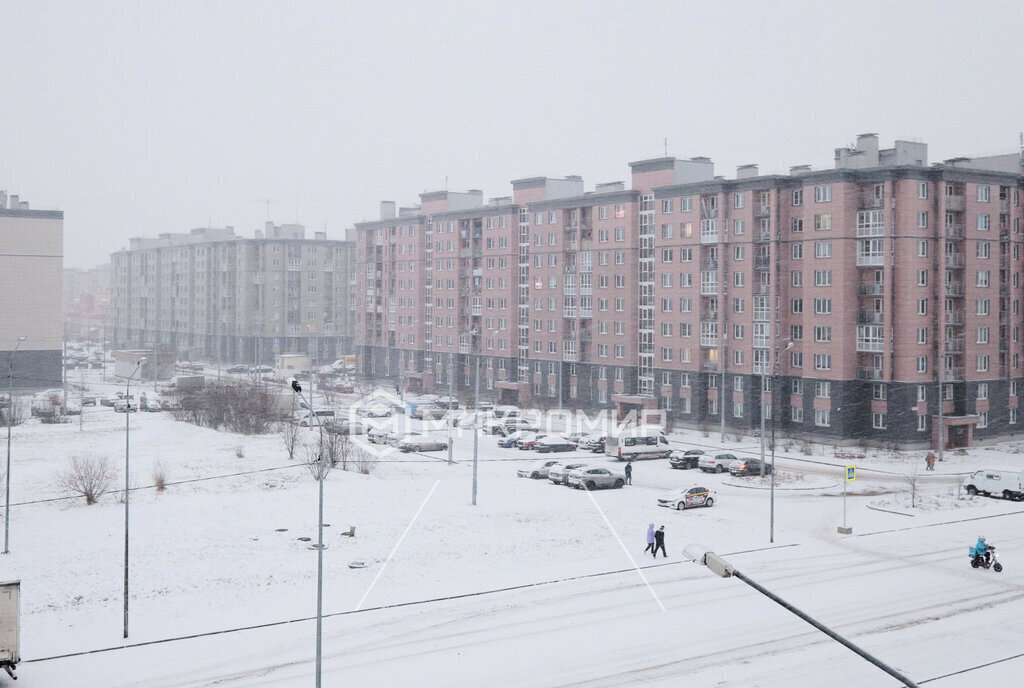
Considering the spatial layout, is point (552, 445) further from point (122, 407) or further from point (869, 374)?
point (122, 407)

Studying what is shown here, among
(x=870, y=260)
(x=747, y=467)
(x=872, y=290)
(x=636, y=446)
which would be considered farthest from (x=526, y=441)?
(x=870, y=260)

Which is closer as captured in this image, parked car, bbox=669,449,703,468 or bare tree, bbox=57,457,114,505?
bare tree, bbox=57,457,114,505

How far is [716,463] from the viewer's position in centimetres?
5353

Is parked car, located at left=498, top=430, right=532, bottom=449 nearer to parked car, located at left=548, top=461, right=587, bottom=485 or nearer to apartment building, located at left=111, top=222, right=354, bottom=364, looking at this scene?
parked car, located at left=548, top=461, right=587, bottom=485

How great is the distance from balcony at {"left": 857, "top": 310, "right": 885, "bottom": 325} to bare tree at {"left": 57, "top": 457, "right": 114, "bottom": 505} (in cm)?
4612

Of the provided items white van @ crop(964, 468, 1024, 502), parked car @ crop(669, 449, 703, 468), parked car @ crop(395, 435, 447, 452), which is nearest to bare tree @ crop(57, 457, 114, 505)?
parked car @ crop(395, 435, 447, 452)

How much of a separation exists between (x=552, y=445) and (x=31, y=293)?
6199 centimetres

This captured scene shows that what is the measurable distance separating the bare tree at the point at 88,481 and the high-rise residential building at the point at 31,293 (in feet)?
183

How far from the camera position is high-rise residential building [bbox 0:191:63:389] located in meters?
93.0

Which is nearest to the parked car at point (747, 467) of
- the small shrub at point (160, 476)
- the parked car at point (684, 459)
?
the parked car at point (684, 459)

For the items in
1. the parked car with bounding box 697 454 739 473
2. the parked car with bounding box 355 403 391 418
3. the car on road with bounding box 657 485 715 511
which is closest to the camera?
the car on road with bounding box 657 485 715 511

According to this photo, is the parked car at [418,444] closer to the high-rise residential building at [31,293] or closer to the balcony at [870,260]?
the balcony at [870,260]

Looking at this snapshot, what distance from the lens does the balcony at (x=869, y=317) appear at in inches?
2411

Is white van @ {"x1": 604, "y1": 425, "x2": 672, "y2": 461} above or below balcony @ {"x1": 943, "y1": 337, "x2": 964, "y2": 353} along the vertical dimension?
below
